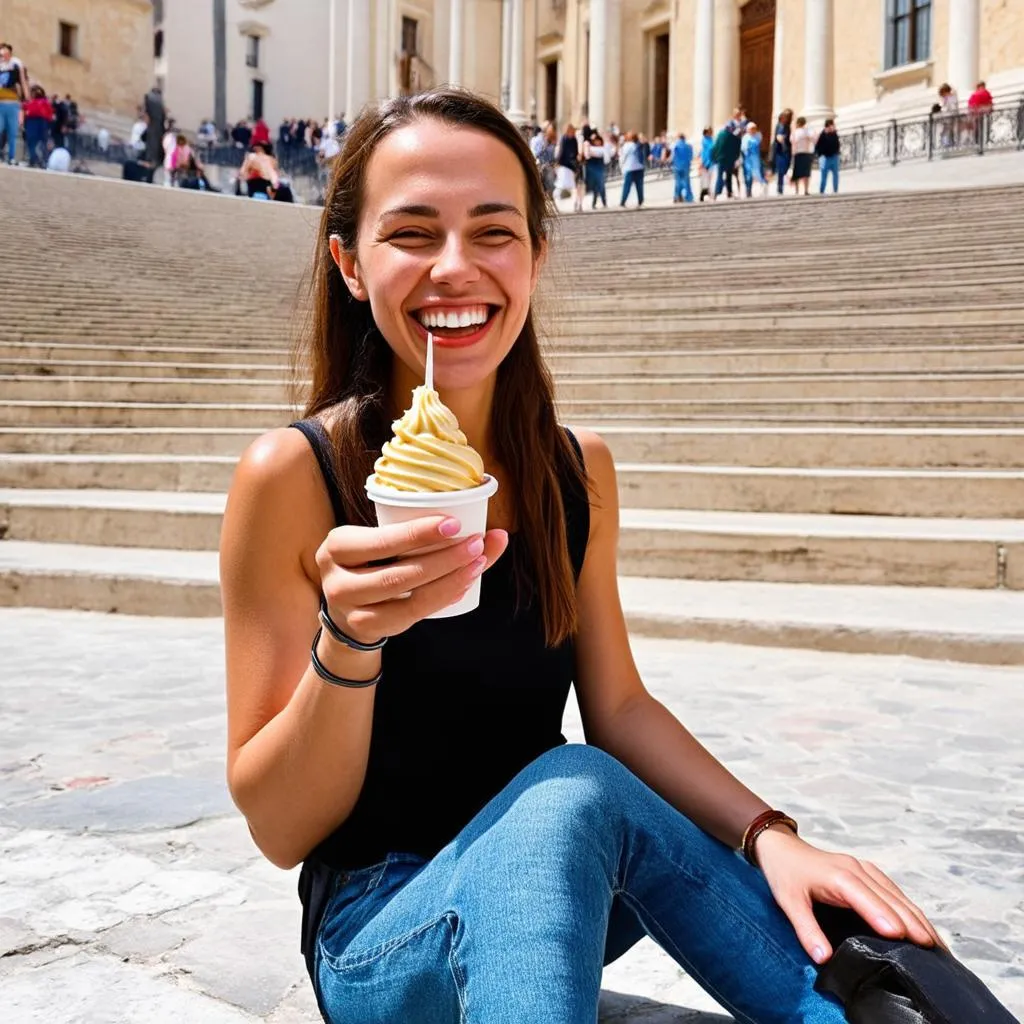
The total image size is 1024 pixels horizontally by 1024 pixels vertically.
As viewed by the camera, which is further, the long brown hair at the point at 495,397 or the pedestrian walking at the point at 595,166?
the pedestrian walking at the point at 595,166

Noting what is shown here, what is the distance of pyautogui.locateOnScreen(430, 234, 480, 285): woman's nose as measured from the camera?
5.23ft

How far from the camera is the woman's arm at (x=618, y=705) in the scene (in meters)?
1.76

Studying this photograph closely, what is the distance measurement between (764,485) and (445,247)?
456 cm

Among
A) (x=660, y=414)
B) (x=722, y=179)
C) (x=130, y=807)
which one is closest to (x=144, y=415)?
(x=660, y=414)

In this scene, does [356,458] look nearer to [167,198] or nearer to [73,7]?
[167,198]

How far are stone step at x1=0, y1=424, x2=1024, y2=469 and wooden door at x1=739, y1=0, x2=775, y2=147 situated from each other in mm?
25238

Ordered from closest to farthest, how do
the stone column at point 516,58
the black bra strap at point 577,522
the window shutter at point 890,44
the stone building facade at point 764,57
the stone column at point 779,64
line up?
the black bra strap at point 577,522 < the stone building facade at point 764,57 < the window shutter at point 890,44 < the stone column at point 779,64 < the stone column at point 516,58

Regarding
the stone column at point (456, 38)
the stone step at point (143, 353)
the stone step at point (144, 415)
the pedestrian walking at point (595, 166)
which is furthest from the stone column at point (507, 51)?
the stone step at point (144, 415)

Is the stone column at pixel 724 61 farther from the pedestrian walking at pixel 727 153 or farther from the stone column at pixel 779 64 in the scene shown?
the pedestrian walking at pixel 727 153

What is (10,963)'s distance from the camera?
2070 millimetres

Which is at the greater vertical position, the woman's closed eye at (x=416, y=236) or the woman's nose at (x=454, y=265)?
the woman's closed eye at (x=416, y=236)

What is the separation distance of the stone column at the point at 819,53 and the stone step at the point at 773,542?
23.0 metres

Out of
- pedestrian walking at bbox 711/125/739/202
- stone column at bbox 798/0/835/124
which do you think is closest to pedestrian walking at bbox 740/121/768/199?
pedestrian walking at bbox 711/125/739/202

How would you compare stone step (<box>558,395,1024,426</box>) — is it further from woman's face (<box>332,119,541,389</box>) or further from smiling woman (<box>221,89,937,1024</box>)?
woman's face (<box>332,119,541,389</box>)
